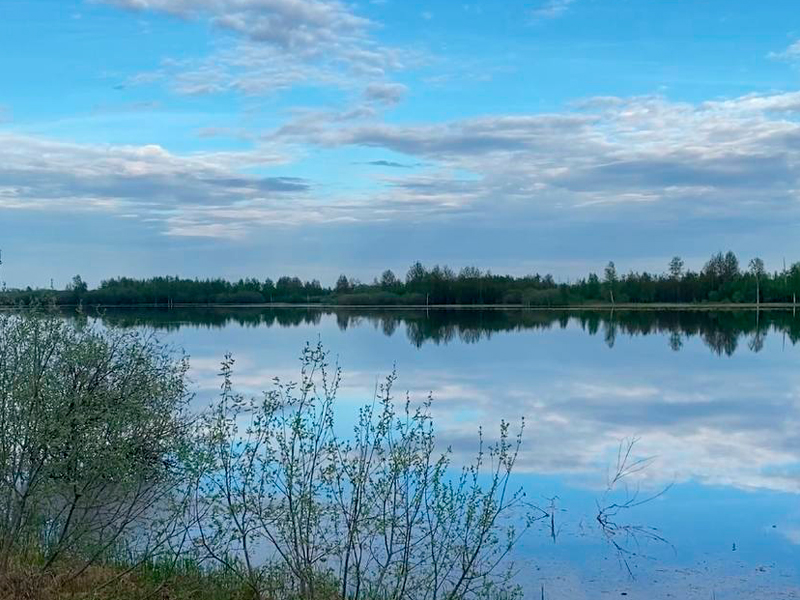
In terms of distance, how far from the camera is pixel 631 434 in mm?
17203

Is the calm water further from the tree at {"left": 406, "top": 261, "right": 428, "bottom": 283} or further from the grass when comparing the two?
the tree at {"left": 406, "top": 261, "right": 428, "bottom": 283}

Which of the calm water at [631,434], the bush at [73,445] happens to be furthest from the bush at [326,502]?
the calm water at [631,434]

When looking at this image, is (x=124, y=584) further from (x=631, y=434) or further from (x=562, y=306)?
(x=562, y=306)

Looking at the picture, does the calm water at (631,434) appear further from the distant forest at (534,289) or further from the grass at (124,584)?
the distant forest at (534,289)

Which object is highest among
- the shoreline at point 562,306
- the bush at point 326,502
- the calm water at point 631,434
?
the shoreline at point 562,306

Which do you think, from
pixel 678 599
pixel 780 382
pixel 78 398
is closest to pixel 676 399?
pixel 780 382

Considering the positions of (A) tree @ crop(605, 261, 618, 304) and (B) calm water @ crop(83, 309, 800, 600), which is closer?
(B) calm water @ crop(83, 309, 800, 600)

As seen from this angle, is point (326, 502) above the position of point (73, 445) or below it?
below

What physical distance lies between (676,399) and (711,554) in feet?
41.3

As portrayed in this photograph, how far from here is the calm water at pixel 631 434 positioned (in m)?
9.56

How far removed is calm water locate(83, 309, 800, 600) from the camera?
9.56 meters

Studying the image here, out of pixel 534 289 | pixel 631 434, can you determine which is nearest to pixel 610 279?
pixel 534 289

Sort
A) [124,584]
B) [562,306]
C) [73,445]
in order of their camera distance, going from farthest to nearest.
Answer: [562,306] < [73,445] < [124,584]

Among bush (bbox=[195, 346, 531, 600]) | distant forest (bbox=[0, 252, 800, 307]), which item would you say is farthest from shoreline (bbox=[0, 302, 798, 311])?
bush (bbox=[195, 346, 531, 600])
